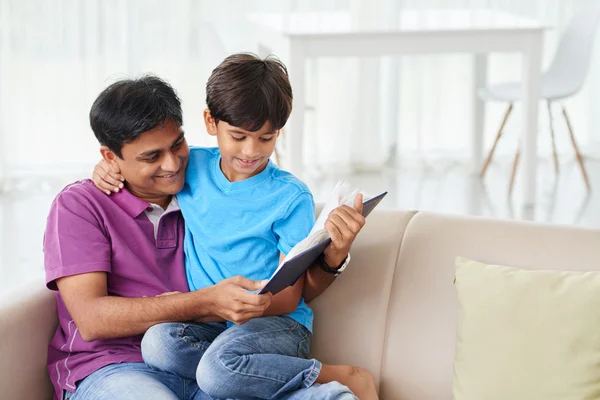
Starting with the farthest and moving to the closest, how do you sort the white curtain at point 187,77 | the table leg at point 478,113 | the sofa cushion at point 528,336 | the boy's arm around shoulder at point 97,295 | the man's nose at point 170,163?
the table leg at point 478,113
the white curtain at point 187,77
the man's nose at point 170,163
the boy's arm around shoulder at point 97,295
the sofa cushion at point 528,336

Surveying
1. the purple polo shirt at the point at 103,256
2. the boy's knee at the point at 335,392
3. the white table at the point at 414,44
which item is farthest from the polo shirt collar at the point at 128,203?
the white table at the point at 414,44

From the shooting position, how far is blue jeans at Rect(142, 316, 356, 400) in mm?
1761

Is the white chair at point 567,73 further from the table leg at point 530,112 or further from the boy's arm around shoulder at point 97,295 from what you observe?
the boy's arm around shoulder at point 97,295

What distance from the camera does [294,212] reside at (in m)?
1.91

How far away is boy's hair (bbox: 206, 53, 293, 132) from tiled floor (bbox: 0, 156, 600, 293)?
7.36 feet

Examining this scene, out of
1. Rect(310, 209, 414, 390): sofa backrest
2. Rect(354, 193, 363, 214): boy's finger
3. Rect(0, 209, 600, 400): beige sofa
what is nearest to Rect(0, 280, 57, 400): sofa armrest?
Rect(0, 209, 600, 400): beige sofa

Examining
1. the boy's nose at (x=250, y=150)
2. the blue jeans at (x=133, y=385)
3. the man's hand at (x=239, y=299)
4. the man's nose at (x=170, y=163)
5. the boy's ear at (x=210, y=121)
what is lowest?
the blue jeans at (x=133, y=385)

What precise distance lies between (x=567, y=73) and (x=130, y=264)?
3.79 m

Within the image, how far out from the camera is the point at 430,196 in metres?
4.93

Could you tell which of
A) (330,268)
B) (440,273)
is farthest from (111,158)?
(440,273)

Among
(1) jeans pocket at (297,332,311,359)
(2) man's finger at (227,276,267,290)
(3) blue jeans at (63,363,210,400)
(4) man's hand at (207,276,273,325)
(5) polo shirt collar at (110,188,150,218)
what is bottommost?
(3) blue jeans at (63,363,210,400)

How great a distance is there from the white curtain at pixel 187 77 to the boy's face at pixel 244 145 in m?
2.87

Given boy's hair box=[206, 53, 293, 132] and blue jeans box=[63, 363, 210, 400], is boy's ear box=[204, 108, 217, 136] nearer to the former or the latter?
boy's hair box=[206, 53, 293, 132]

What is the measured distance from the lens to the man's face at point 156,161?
191 centimetres
